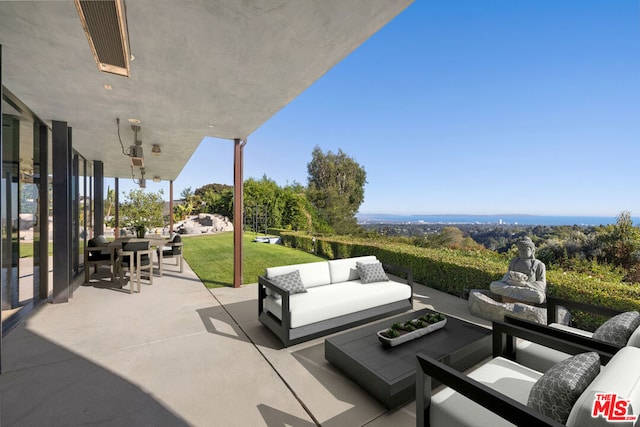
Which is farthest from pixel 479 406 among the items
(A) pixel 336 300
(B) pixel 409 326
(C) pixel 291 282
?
(C) pixel 291 282

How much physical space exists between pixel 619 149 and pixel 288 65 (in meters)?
12.8

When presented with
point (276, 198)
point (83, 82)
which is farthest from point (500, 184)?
point (83, 82)

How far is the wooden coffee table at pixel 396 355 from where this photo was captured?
6.82ft

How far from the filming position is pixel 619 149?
945cm

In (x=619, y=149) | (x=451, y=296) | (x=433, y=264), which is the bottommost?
(x=451, y=296)

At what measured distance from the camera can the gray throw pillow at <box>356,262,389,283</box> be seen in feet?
13.5

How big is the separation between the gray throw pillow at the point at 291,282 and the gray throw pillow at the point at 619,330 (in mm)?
2753

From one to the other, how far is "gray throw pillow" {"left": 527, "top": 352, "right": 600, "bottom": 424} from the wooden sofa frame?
0.15 metres

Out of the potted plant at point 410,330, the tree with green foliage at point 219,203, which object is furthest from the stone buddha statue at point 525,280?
the tree with green foliage at point 219,203

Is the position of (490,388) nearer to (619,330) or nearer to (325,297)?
(619,330)

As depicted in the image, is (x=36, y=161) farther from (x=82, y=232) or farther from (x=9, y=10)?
(x=9, y=10)

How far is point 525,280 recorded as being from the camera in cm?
373

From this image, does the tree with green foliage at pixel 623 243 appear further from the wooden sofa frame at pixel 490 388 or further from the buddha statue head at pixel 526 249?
the wooden sofa frame at pixel 490 388

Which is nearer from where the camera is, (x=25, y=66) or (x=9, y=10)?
(x=9, y=10)
